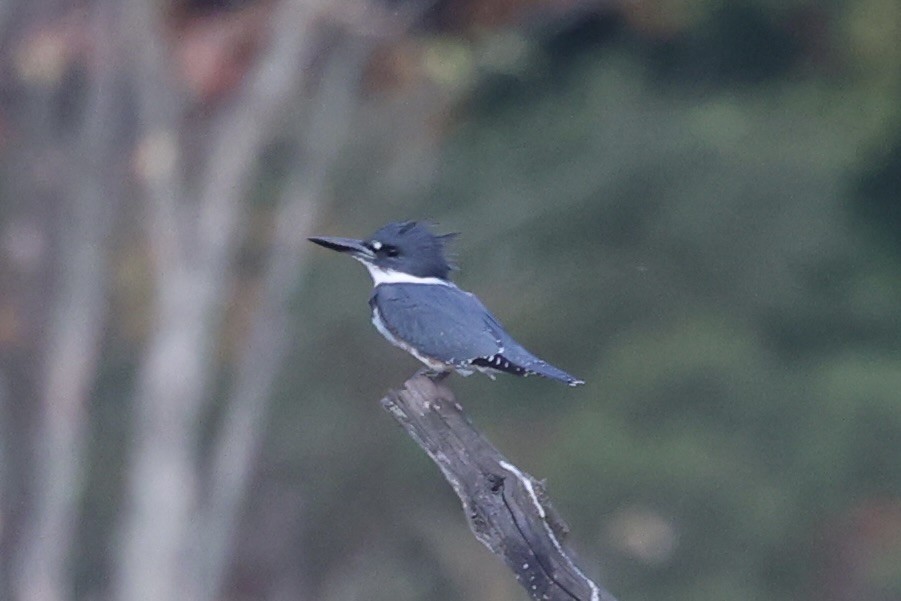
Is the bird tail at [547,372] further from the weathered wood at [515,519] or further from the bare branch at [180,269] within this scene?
the bare branch at [180,269]

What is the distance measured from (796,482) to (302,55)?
4.29 meters

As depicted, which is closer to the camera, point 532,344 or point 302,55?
point 302,55

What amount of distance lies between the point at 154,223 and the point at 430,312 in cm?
567

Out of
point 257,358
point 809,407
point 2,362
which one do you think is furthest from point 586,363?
point 2,362

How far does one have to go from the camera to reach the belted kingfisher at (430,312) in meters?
5.32

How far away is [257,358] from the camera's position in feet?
37.9

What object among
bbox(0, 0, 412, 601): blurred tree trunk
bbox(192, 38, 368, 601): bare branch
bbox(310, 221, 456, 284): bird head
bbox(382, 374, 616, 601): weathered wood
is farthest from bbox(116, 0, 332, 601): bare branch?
bbox(382, 374, 616, 601): weathered wood

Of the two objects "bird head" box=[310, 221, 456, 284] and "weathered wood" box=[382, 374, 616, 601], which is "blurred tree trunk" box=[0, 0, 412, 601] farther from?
"weathered wood" box=[382, 374, 616, 601]

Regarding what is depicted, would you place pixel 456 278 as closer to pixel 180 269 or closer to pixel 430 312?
pixel 180 269

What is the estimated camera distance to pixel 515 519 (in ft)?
13.3

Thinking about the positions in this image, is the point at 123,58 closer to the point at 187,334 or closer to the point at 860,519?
the point at 187,334

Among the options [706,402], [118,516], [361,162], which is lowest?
[118,516]

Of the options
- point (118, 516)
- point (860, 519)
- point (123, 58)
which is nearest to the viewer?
point (123, 58)

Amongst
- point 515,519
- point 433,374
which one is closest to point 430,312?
point 433,374
